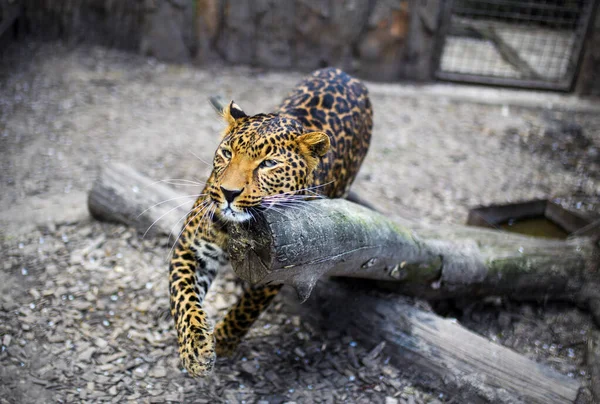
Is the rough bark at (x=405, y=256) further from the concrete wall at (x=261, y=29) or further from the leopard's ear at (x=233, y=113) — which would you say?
the concrete wall at (x=261, y=29)

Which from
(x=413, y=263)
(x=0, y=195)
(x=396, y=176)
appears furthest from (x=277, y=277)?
(x=396, y=176)

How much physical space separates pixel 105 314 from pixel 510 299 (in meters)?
3.21

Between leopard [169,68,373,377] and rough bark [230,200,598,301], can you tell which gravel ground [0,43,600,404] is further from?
leopard [169,68,373,377]

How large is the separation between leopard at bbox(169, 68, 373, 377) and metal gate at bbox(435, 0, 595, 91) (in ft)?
21.1

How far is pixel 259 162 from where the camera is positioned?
3.11 meters

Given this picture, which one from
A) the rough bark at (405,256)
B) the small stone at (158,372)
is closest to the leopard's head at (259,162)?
the rough bark at (405,256)

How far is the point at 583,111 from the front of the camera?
381 inches

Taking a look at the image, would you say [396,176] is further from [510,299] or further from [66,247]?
[66,247]

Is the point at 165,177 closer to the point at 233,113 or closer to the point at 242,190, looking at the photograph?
the point at 233,113

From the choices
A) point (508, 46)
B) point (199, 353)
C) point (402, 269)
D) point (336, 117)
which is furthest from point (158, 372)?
point (508, 46)

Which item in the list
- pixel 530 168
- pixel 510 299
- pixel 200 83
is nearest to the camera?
pixel 510 299

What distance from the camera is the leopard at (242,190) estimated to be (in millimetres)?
3027

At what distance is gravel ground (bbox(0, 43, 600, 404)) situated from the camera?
386 cm

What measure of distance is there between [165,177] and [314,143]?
3.59 m
